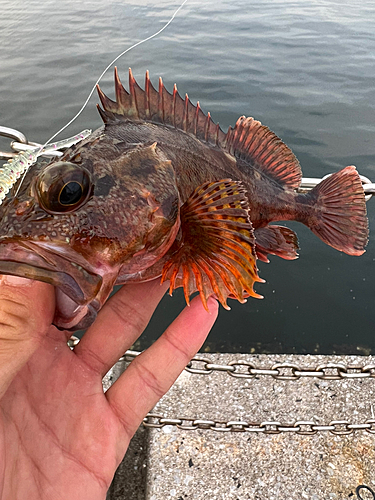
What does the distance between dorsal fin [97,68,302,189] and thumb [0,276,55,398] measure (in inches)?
41.7

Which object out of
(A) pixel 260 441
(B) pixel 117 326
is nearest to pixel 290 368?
(A) pixel 260 441

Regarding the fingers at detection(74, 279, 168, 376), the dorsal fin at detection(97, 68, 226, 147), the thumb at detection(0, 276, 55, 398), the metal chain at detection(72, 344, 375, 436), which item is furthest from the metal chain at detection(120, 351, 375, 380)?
the dorsal fin at detection(97, 68, 226, 147)

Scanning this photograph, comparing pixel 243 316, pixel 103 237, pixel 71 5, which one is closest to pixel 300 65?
pixel 243 316

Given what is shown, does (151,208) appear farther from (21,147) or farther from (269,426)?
(269,426)

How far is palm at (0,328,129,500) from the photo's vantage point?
1773 mm

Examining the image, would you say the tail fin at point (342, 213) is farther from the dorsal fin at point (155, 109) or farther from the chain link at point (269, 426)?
the chain link at point (269, 426)

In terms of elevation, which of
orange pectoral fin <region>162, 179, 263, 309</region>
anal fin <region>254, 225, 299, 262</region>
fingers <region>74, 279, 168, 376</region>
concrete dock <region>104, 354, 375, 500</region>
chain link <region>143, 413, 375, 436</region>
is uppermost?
orange pectoral fin <region>162, 179, 263, 309</region>

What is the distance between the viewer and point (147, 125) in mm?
2133

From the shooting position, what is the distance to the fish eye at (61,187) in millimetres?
1530

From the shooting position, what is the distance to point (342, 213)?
2.83 m

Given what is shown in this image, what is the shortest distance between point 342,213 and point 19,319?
232cm

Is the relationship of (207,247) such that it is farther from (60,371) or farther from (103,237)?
(60,371)

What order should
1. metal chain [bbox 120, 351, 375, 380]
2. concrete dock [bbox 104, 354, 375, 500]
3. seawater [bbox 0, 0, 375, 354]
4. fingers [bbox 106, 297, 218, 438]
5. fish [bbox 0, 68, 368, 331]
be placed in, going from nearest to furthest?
fish [bbox 0, 68, 368, 331], fingers [bbox 106, 297, 218, 438], metal chain [bbox 120, 351, 375, 380], concrete dock [bbox 104, 354, 375, 500], seawater [bbox 0, 0, 375, 354]

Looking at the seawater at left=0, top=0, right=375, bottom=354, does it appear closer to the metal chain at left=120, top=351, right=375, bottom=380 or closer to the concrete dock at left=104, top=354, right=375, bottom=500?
the concrete dock at left=104, top=354, right=375, bottom=500
